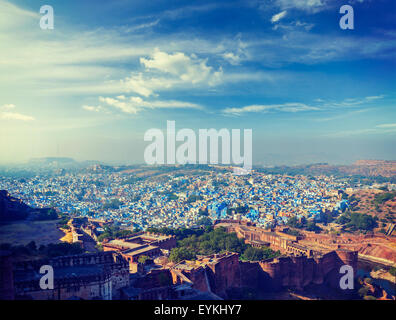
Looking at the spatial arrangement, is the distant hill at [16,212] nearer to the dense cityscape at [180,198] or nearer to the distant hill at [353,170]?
the dense cityscape at [180,198]

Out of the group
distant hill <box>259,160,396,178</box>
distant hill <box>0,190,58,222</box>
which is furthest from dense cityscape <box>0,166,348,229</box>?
distant hill <box>259,160,396,178</box>

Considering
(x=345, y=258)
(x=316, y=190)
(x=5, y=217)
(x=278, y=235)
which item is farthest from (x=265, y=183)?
(x=5, y=217)

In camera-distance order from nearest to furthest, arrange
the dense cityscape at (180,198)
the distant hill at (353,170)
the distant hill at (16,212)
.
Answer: the distant hill at (16,212)
the dense cityscape at (180,198)
the distant hill at (353,170)

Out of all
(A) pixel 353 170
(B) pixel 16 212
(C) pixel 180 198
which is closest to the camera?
(B) pixel 16 212

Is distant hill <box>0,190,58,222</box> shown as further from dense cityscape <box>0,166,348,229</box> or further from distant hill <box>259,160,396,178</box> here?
distant hill <box>259,160,396,178</box>

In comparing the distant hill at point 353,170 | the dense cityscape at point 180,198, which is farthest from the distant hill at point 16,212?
the distant hill at point 353,170

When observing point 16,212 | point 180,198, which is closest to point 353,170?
point 180,198

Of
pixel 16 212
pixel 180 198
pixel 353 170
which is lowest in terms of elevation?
pixel 180 198

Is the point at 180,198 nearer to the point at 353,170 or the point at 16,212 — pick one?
the point at 16,212
